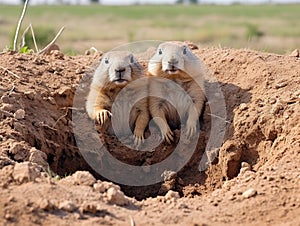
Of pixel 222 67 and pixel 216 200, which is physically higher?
pixel 222 67

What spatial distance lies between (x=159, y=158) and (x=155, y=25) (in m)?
30.6

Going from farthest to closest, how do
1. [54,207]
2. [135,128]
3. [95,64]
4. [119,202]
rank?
[95,64], [135,128], [119,202], [54,207]

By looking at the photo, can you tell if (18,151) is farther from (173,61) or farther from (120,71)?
(173,61)

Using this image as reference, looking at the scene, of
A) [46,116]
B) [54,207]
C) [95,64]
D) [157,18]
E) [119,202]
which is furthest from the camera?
[157,18]

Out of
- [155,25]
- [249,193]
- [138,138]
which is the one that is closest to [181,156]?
[138,138]

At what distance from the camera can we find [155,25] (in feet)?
122

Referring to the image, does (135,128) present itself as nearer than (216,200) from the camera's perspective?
No

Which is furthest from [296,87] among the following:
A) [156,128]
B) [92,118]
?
[92,118]

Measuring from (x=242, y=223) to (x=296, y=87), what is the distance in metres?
2.49

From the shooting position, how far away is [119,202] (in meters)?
4.64

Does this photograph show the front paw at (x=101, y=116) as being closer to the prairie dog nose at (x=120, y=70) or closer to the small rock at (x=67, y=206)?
the prairie dog nose at (x=120, y=70)

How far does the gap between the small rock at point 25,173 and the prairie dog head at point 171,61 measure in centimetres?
238

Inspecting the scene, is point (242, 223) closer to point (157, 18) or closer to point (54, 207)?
point (54, 207)

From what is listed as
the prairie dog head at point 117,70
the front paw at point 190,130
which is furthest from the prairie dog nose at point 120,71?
the front paw at point 190,130
